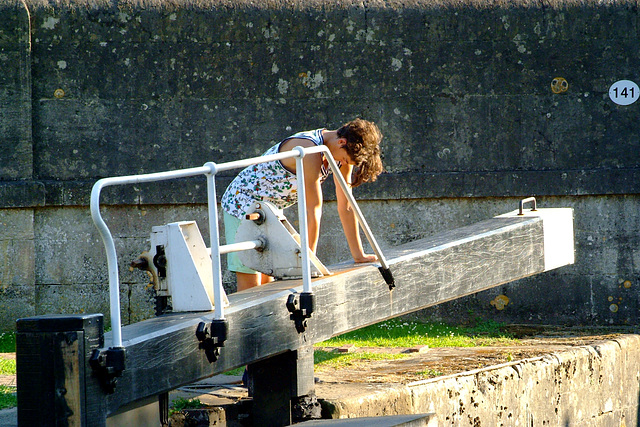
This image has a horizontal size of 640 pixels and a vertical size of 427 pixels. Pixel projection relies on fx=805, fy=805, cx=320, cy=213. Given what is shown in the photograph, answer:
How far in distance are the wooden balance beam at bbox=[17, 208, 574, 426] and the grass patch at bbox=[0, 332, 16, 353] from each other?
11.3 feet

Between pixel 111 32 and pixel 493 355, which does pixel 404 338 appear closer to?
pixel 493 355

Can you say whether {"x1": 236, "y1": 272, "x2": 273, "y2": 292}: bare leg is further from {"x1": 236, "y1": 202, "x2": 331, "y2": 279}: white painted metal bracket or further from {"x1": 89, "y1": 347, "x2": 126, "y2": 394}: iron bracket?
{"x1": 89, "y1": 347, "x2": 126, "y2": 394}: iron bracket

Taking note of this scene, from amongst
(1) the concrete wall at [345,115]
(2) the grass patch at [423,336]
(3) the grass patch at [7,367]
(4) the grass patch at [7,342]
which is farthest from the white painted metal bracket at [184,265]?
(1) the concrete wall at [345,115]

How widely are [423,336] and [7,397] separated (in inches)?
147

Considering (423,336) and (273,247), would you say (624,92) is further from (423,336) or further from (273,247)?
(273,247)

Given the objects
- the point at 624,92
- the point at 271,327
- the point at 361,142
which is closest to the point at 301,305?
the point at 271,327

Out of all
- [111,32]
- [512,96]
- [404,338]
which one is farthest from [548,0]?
[111,32]

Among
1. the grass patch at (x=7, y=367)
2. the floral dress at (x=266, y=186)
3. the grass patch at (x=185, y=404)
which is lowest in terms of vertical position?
the grass patch at (x=7, y=367)

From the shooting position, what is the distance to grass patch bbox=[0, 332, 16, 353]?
681 cm

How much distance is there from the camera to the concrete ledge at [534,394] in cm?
452

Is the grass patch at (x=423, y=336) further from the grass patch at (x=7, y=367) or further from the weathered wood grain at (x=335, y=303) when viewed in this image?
the grass patch at (x=7, y=367)

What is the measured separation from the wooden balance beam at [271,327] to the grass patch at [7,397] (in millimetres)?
1357

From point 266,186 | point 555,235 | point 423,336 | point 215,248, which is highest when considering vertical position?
point 266,186

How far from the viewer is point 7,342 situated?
280 inches
